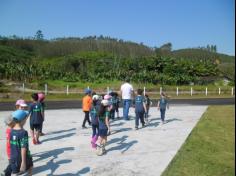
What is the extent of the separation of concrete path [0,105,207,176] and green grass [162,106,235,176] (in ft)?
0.83

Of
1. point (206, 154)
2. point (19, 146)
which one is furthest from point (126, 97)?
point (19, 146)

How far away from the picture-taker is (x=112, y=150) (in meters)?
10.5

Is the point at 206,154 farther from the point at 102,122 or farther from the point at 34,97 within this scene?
the point at 34,97

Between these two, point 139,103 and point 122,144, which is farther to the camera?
point 139,103

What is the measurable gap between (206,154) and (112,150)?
226 cm

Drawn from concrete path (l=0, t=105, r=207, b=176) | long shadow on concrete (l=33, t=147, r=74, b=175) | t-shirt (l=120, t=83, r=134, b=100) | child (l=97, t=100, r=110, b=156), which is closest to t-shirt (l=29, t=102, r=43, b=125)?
concrete path (l=0, t=105, r=207, b=176)

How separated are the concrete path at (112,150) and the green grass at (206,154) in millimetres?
252

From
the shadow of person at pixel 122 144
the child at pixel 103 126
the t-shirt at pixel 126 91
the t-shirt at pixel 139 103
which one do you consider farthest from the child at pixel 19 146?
the t-shirt at pixel 126 91

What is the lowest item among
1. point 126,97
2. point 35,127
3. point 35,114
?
point 35,127

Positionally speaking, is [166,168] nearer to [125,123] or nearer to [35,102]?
[35,102]

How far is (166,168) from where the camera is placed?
341 inches

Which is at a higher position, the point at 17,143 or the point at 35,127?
the point at 17,143

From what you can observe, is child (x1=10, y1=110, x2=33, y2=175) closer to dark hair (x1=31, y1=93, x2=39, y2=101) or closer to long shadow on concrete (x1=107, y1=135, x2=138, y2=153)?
long shadow on concrete (x1=107, y1=135, x2=138, y2=153)

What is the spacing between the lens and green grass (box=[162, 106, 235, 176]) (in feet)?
27.8
